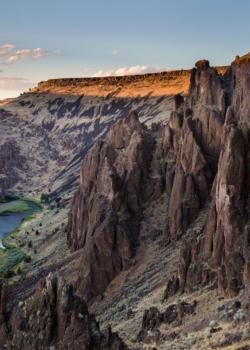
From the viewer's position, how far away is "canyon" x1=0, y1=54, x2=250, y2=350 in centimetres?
3950

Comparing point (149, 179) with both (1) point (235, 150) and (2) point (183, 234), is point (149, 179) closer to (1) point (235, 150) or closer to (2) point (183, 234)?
(2) point (183, 234)

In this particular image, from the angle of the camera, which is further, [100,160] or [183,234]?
[100,160]

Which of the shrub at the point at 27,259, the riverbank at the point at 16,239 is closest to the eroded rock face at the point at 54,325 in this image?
the riverbank at the point at 16,239

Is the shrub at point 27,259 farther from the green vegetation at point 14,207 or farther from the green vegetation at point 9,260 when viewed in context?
the green vegetation at point 14,207

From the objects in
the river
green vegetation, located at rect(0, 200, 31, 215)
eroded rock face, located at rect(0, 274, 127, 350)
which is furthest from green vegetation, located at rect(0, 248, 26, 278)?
eroded rock face, located at rect(0, 274, 127, 350)

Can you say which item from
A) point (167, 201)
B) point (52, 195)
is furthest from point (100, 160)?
point (52, 195)

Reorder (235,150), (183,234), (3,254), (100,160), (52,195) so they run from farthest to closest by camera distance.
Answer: (52,195), (3,254), (100,160), (183,234), (235,150)

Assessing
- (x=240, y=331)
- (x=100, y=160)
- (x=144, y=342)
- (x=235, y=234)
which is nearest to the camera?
(x=240, y=331)

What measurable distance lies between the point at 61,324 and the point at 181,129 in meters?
39.8

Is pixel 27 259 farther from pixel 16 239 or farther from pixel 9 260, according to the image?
pixel 16 239

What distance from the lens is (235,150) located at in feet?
166

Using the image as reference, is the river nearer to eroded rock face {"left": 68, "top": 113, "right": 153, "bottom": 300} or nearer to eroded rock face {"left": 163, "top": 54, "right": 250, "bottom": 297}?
eroded rock face {"left": 68, "top": 113, "right": 153, "bottom": 300}

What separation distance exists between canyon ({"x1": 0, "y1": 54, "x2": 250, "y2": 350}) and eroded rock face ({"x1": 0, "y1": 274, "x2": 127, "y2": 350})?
3.3 inches

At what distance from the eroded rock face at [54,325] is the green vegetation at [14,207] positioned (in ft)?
416
